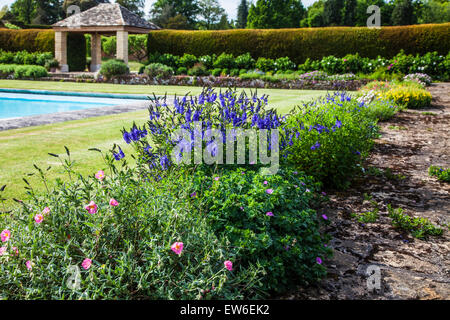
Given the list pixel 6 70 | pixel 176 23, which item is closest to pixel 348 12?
pixel 176 23

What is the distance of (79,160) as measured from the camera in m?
4.54

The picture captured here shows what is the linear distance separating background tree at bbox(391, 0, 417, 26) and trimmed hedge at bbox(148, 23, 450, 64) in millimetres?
21001

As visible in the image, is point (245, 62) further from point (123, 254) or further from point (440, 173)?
point (123, 254)

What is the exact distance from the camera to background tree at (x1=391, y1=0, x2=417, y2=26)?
36969 mm

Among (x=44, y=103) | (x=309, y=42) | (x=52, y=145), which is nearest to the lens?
(x=52, y=145)

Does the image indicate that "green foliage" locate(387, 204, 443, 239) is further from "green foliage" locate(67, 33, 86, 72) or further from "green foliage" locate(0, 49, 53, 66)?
"green foliage" locate(67, 33, 86, 72)

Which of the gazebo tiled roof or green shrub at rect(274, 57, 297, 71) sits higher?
the gazebo tiled roof

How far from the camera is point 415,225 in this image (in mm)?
2994

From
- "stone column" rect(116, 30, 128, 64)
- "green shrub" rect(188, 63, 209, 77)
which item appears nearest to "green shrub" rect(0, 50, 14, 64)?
"stone column" rect(116, 30, 128, 64)

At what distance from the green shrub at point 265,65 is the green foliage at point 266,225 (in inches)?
708

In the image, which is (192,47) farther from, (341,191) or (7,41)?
(341,191)

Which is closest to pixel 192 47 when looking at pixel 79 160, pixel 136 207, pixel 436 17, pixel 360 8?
pixel 79 160

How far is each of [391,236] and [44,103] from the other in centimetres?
1222
